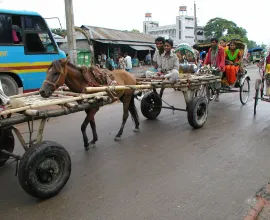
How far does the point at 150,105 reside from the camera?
707cm

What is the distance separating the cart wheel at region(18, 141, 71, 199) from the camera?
10.0 ft

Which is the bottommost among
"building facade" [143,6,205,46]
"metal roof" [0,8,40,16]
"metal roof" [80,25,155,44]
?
"metal roof" [0,8,40,16]

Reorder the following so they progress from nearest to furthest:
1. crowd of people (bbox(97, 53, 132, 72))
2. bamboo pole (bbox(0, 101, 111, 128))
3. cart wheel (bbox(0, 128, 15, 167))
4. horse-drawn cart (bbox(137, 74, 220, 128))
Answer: bamboo pole (bbox(0, 101, 111, 128)), cart wheel (bbox(0, 128, 15, 167)), horse-drawn cart (bbox(137, 74, 220, 128)), crowd of people (bbox(97, 53, 132, 72))

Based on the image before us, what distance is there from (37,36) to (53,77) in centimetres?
588

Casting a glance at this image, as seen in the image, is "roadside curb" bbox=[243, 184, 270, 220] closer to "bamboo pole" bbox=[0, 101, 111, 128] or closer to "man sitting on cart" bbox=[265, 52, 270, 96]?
"bamboo pole" bbox=[0, 101, 111, 128]

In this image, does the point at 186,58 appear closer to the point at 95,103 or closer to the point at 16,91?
the point at 16,91

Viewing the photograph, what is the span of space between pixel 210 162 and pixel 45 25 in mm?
7387

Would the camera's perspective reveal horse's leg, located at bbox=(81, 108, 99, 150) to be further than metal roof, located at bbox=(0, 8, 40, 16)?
No

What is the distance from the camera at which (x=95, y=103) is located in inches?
161

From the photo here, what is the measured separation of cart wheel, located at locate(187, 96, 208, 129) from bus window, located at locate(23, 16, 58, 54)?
5.64 metres

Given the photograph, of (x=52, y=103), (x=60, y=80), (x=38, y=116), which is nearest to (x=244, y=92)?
(x=60, y=80)

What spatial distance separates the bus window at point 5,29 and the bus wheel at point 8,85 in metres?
1.12

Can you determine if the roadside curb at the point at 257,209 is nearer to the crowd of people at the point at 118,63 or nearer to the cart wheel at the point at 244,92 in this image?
the cart wheel at the point at 244,92

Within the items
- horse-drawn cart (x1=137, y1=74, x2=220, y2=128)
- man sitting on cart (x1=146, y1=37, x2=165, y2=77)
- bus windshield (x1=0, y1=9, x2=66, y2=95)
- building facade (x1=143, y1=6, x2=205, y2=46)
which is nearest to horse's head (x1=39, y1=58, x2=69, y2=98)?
horse-drawn cart (x1=137, y1=74, x2=220, y2=128)
